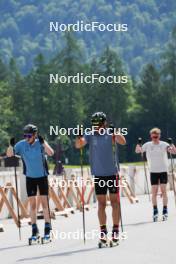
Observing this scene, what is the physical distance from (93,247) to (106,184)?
895 millimetres

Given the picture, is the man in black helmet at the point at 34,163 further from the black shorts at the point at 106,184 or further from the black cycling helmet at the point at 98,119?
the black cycling helmet at the point at 98,119

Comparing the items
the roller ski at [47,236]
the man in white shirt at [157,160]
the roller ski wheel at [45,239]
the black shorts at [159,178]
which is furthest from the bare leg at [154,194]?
the roller ski wheel at [45,239]

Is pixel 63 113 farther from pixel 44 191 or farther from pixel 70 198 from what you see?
pixel 44 191

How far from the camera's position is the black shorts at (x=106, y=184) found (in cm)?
1422

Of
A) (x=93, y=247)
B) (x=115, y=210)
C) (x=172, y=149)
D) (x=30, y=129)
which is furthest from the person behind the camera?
(x=172, y=149)

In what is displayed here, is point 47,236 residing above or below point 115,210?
below

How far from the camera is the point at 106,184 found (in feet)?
46.6

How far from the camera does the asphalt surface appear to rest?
40.0 feet

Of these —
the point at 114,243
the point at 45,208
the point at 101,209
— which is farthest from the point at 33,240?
the point at 114,243

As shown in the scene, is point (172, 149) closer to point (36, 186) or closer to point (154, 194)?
point (154, 194)

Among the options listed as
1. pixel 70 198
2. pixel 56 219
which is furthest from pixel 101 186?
pixel 70 198

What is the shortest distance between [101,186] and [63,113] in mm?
118081

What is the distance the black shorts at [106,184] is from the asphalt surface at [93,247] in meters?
0.77

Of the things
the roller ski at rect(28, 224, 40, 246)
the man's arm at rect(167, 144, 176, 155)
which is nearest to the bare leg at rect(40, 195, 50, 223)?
the roller ski at rect(28, 224, 40, 246)
